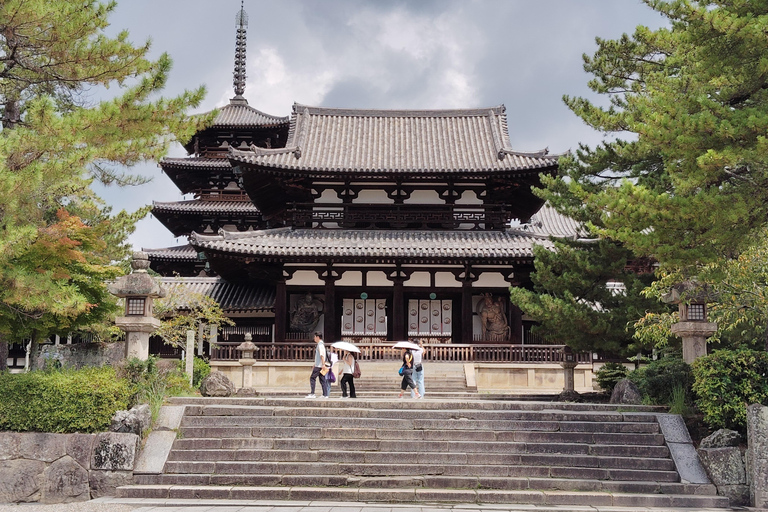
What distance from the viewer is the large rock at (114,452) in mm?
12344

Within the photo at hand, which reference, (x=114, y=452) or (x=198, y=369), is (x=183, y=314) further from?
(x=114, y=452)

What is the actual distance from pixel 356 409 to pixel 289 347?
1197cm

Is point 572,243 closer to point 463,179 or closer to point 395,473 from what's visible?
point 463,179

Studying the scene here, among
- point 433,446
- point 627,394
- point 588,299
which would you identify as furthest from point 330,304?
point 433,446

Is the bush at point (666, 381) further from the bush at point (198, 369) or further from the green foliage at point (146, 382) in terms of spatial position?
the bush at point (198, 369)

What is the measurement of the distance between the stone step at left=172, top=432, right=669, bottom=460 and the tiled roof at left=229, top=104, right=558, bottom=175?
15088 mm

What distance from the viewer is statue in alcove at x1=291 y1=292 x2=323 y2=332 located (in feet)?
89.0

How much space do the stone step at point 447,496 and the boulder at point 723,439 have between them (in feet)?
3.14

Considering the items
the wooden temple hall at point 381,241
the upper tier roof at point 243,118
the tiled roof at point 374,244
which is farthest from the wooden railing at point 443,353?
the upper tier roof at point 243,118

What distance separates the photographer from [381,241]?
2675 cm

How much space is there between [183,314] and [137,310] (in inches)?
457

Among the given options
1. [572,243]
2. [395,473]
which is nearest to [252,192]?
[572,243]

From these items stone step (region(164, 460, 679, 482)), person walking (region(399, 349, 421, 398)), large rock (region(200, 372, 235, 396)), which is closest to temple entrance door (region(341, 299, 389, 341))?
person walking (region(399, 349, 421, 398))

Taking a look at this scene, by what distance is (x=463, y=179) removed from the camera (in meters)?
28.0
